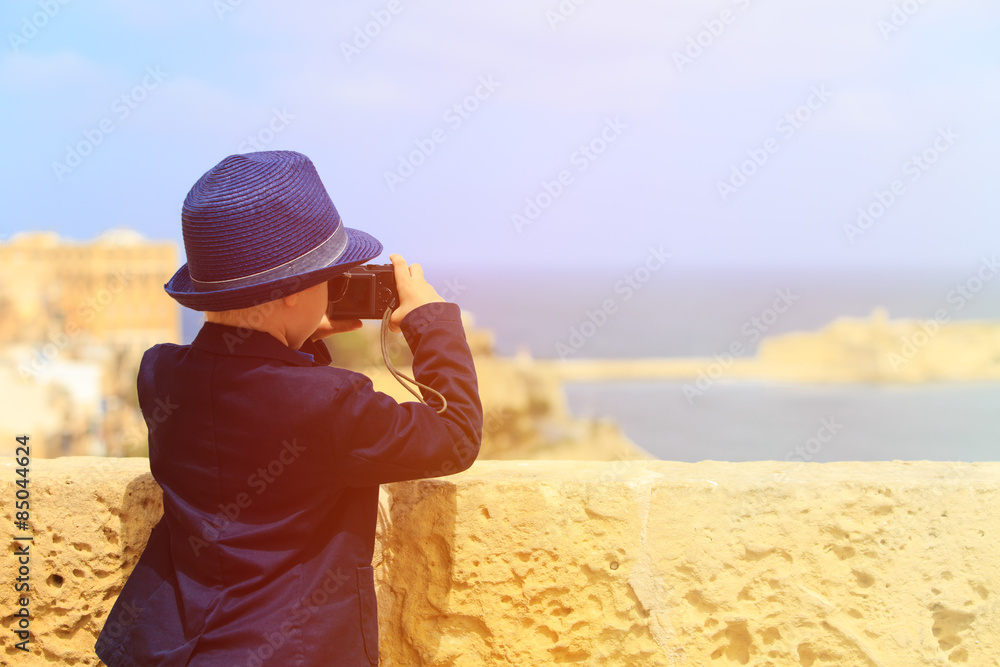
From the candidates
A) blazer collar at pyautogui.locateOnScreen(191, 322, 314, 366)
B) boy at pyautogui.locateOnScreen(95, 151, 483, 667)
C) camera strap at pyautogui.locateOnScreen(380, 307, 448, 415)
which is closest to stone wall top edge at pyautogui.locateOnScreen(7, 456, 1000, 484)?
camera strap at pyautogui.locateOnScreen(380, 307, 448, 415)

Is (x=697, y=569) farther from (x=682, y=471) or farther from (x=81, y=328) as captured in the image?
(x=81, y=328)

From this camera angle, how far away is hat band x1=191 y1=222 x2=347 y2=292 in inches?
51.9

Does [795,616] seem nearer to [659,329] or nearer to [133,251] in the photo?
[133,251]

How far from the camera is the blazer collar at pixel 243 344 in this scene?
53.9 inches

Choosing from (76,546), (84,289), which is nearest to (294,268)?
(76,546)

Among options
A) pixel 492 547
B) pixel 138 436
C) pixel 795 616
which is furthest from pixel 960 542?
pixel 138 436

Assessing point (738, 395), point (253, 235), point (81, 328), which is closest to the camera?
point (253, 235)

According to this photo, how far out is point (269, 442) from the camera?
133cm

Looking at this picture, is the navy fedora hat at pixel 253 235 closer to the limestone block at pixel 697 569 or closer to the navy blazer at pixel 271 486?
the navy blazer at pixel 271 486

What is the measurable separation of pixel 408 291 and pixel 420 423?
0.97 ft

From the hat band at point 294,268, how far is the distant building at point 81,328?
20.5m

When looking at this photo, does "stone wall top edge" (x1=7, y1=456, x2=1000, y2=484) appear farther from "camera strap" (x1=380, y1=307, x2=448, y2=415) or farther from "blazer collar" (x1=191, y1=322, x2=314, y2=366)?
"blazer collar" (x1=191, y1=322, x2=314, y2=366)

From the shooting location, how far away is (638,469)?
1.90 metres

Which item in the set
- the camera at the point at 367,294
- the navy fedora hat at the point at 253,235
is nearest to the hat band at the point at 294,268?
the navy fedora hat at the point at 253,235
